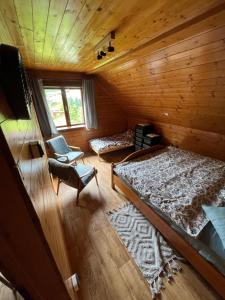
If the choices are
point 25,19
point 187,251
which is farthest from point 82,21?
point 187,251

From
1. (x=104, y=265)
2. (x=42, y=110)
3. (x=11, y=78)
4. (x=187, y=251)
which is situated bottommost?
(x=104, y=265)

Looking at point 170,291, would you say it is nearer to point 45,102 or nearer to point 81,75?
point 45,102

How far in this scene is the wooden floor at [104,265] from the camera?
1321 millimetres

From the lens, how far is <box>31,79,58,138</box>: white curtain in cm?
321

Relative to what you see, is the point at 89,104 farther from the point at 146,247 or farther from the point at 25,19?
the point at 146,247

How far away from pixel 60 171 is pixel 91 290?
1.40 metres

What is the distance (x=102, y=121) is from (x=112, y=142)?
0.84m

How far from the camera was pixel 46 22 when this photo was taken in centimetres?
125

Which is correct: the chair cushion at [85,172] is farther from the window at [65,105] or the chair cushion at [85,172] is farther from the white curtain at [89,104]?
the window at [65,105]

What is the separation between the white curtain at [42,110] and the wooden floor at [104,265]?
1.91 m

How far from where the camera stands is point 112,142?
13.3 feet

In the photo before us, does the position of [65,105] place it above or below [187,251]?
above

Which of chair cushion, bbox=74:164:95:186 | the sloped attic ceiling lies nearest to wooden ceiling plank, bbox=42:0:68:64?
the sloped attic ceiling

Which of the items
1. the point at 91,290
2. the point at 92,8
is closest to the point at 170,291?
the point at 91,290
